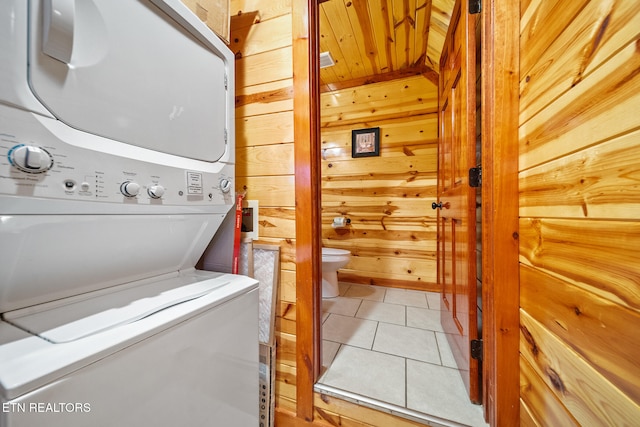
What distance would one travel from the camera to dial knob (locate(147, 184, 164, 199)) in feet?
1.86

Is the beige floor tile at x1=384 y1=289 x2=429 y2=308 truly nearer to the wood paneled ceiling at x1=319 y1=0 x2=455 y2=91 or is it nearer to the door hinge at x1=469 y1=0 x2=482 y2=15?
the door hinge at x1=469 y1=0 x2=482 y2=15

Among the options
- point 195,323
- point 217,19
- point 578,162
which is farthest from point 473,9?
point 195,323

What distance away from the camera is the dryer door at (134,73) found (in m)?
0.41

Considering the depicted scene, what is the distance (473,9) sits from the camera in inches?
36.2

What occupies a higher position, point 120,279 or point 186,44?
point 186,44

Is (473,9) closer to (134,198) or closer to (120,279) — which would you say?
(134,198)

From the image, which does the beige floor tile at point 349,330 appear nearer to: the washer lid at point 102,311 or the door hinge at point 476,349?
the door hinge at point 476,349

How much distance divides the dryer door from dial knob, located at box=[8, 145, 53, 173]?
8 cm

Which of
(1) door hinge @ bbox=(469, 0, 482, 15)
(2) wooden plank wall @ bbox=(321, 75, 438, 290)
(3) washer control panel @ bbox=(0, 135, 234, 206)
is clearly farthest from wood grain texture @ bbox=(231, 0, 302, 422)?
(2) wooden plank wall @ bbox=(321, 75, 438, 290)

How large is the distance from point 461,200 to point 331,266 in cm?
123

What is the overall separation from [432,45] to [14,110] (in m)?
2.38

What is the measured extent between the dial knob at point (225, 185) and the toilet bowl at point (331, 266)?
1.32 meters

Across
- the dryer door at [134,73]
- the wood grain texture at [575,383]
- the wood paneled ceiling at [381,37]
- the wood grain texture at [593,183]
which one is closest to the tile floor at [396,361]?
the wood grain texture at [575,383]

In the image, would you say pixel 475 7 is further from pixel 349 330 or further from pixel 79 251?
pixel 349 330
